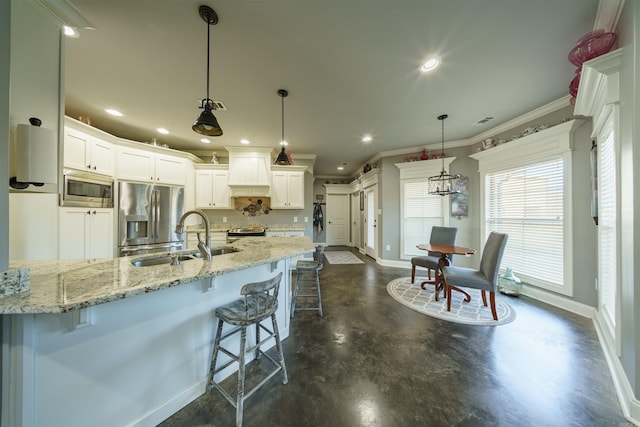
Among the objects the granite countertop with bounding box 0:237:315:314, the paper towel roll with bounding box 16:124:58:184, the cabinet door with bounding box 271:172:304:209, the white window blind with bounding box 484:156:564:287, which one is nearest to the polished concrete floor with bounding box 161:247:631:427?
the white window blind with bounding box 484:156:564:287

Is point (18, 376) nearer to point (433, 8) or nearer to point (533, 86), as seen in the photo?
point (433, 8)

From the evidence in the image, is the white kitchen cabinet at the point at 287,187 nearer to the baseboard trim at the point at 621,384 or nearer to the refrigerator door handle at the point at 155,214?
the refrigerator door handle at the point at 155,214

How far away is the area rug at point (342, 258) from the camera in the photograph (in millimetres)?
5219

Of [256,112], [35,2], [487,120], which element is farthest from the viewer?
[487,120]

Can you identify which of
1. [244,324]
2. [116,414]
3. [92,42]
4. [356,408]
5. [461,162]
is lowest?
[356,408]

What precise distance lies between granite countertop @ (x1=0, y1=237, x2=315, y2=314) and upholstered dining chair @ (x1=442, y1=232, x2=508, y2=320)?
2.26m

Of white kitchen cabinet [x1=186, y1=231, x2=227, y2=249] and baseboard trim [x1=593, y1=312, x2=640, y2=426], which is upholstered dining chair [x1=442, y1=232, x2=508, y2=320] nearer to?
baseboard trim [x1=593, y1=312, x2=640, y2=426]

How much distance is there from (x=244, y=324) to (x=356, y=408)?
91 centimetres

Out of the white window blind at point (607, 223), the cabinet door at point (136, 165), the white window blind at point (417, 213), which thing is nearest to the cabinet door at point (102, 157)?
the cabinet door at point (136, 165)

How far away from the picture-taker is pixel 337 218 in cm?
751

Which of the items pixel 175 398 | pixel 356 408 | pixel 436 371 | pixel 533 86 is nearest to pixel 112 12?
pixel 175 398

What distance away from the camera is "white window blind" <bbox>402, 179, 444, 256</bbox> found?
176 inches

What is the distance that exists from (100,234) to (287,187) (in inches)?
120

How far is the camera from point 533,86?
237cm
